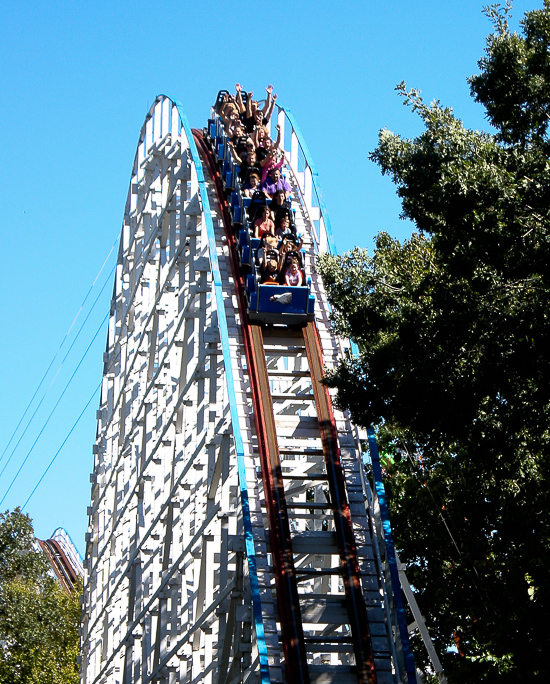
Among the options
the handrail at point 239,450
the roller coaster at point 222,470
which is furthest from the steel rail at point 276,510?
the handrail at point 239,450

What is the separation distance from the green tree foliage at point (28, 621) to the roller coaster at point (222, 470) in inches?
354

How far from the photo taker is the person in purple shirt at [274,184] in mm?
14948

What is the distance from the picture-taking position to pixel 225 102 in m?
18.0

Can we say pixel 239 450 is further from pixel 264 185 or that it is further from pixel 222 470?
pixel 264 185

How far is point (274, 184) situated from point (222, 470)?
16.6 feet

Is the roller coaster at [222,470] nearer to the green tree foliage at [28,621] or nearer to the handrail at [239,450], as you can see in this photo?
the handrail at [239,450]

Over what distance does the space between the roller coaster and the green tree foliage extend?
29.5 feet

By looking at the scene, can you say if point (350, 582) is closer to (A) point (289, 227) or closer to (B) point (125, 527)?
(A) point (289, 227)

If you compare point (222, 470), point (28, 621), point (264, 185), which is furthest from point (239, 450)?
point (28, 621)

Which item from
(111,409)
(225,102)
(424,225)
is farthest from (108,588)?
(424,225)

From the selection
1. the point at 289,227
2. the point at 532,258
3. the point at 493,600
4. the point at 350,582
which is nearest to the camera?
the point at 532,258

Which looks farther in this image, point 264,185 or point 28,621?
point 28,621

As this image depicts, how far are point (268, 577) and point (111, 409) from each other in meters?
10.2

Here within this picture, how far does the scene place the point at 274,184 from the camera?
15148mm
